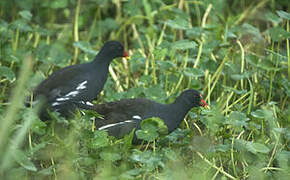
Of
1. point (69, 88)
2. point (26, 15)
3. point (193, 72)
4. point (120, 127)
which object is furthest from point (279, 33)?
point (26, 15)

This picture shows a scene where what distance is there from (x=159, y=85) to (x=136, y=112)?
0.77 metres

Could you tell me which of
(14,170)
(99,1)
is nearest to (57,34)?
Result: (99,1)

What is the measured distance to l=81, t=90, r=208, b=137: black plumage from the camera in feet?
13.6

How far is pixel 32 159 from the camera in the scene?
387 cm

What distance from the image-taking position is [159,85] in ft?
16.2

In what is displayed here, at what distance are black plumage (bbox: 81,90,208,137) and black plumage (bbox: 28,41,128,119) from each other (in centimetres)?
32

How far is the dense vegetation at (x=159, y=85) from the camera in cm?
366

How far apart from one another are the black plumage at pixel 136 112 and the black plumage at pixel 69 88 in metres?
0.32

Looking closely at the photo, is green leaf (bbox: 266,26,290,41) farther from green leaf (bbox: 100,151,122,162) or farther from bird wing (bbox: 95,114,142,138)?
green leaf (bbox: 100,151,122,162)

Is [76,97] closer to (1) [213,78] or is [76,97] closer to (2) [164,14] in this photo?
(1) [213,78]

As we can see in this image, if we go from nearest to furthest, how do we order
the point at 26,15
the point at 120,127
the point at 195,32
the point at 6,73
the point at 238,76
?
the point at 120,127, the point at 6,73, the point at 238,76, the point at 26,15, the point at 195,32

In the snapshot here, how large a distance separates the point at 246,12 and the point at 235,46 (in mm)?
1417

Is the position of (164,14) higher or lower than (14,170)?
higher

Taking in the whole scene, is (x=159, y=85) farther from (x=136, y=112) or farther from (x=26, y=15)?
(x=26, y=15)
